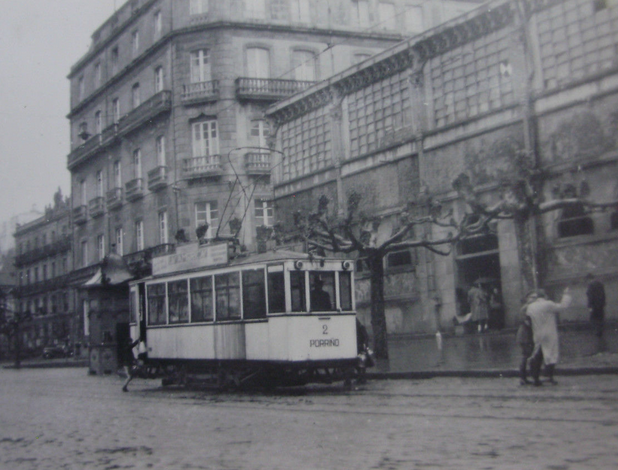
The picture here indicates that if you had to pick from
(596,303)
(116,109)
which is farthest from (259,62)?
(596,303)

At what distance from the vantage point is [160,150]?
43.7 metres

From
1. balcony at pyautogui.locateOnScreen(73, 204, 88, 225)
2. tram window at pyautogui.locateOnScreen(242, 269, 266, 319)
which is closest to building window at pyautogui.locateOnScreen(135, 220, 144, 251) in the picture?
balcony at pyautogui.locateOnScreen(73, 204, 88, 225)

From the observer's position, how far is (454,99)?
26594 millimetres

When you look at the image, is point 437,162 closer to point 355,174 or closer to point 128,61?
point 355,174

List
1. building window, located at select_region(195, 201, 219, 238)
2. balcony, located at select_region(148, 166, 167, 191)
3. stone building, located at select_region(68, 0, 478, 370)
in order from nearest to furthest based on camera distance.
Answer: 1. stone building, located at select_region(68, 0, 478, 370)
2. building window, located at select_region(195, 201, 219, 238)
3. balcony, located at select_region(148, 166, 167, 191)

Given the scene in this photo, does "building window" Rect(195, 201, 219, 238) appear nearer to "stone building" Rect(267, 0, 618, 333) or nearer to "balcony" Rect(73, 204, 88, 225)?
"stone building" Rect(267, 0, 618, 333)

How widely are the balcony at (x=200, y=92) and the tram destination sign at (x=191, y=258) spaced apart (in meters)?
Result: 22.5

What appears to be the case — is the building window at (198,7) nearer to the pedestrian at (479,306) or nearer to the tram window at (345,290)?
the pedestrian at (479,306)

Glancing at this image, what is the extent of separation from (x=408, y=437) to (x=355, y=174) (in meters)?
22.5

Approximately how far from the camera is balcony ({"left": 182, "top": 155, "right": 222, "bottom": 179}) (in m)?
40.6

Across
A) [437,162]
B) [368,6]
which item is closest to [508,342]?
[437,162]

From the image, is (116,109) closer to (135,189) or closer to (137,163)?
(137,163)

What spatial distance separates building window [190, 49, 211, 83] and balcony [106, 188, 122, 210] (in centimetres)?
988

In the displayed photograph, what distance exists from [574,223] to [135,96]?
3060 cm
